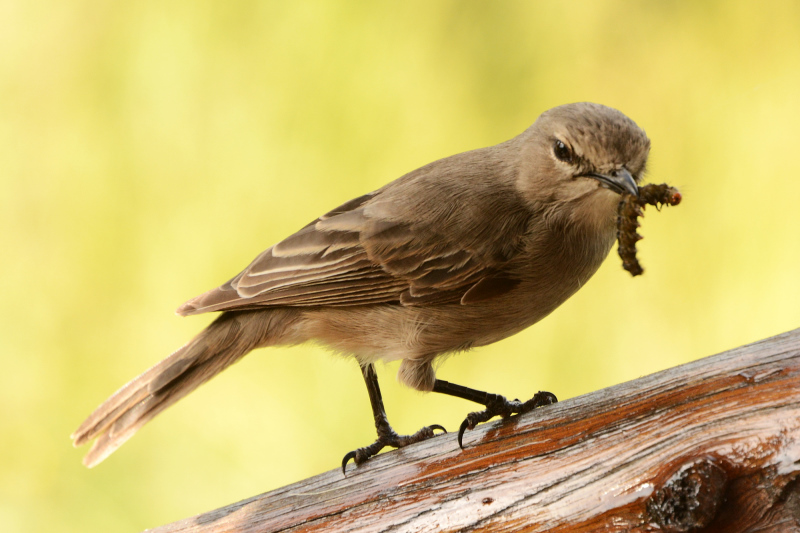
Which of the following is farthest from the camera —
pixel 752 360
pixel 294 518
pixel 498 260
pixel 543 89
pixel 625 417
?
pixel 543 89

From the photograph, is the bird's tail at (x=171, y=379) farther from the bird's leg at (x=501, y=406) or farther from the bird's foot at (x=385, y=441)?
the bird's leg at (x=501, y=406)

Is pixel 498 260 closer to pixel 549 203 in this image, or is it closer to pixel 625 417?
pixel 549 203

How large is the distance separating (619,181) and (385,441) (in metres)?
1.42

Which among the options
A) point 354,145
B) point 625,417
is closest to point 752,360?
point 625,417

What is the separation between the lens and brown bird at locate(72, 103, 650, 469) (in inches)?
119

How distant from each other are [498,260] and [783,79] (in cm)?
228

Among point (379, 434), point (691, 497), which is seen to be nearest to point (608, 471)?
point (691, 497)

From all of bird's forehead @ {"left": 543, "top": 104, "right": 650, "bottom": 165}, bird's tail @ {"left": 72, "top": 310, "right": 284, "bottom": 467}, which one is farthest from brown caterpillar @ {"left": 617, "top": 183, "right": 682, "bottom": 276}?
bird's tail @ {"left": 72, "top": 310, "right": 284, "bottom": 467}

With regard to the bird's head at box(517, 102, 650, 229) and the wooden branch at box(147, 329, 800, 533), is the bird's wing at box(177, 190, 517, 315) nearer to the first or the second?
the bird's head at box(517, 102, 650, 229)

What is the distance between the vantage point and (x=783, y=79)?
13.9 ft

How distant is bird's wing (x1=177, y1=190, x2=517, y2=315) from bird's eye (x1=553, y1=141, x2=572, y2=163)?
41 centimetres

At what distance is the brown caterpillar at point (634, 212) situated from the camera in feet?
8.44

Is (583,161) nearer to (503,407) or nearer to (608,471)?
(503,407)

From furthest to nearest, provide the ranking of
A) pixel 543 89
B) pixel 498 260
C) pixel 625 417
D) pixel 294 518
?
pixel 543 89 < pixel 498 260 < pixel 294 518 < pixel 625 417
